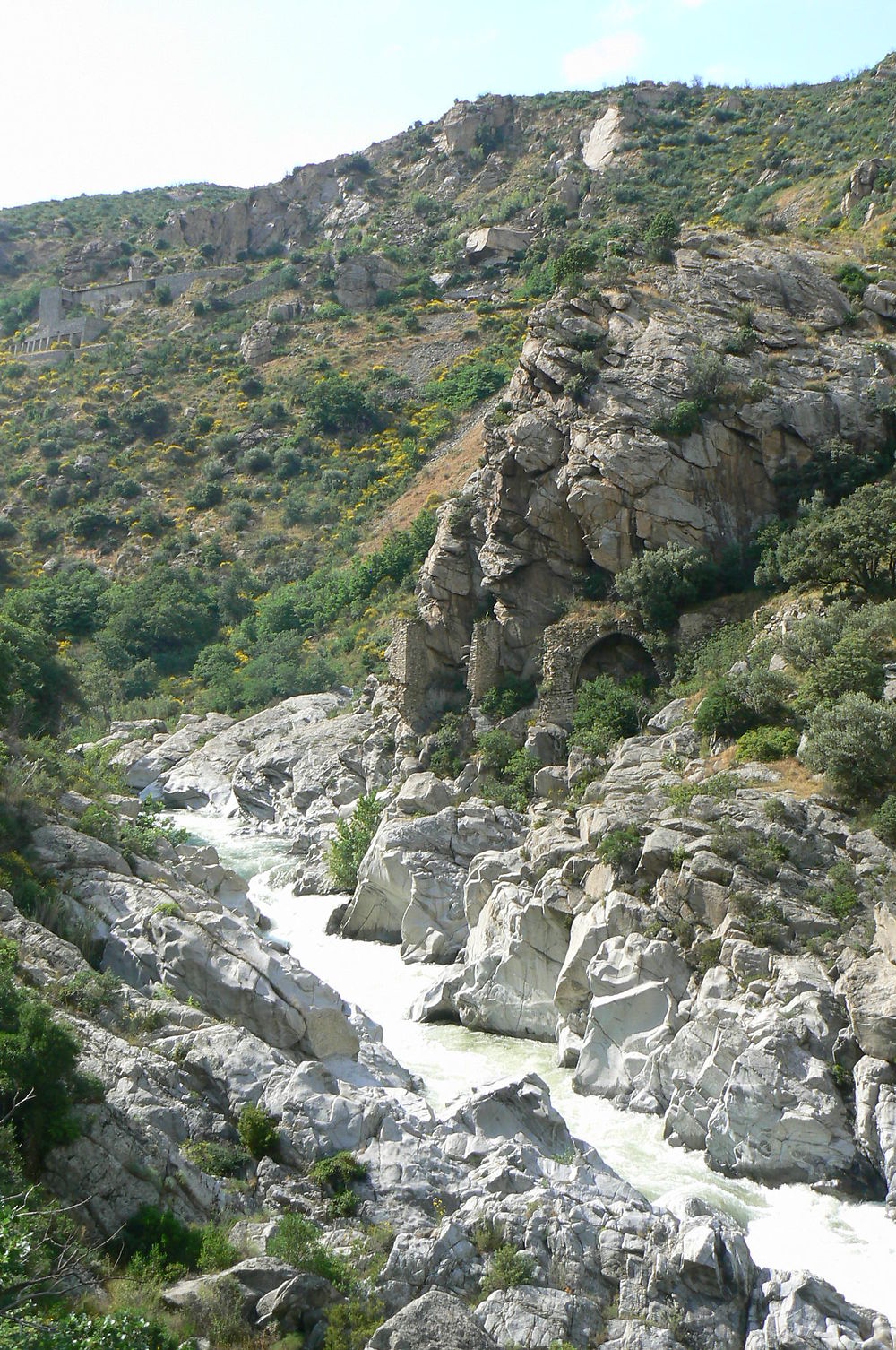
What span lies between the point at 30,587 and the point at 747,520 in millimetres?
38031

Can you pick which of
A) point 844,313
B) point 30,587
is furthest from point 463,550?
point 30,587

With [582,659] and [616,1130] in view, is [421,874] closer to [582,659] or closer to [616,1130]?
[582,659]

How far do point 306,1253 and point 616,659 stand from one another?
76.4 feet

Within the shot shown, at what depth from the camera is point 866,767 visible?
68.6 ft

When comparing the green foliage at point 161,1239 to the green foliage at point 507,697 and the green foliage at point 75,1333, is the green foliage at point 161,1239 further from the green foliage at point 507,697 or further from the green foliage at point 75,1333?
the green foliage at point 507,697

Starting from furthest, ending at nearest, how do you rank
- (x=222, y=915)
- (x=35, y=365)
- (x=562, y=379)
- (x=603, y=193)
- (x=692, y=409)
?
(x=35, y=365), (x=603, y=193), (x=562, y=379), (x=692, y=409), (x=222, y=915)

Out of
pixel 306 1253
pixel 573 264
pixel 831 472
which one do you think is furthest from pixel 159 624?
pixel 306 1253

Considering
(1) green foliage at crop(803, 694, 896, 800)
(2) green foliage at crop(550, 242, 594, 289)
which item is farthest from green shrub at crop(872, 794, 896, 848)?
(2) green foliage at crop(550, 242, 594, 289)

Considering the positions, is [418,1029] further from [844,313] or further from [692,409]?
[844,313]

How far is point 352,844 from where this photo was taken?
30.9m

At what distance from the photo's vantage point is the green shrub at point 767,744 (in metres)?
23.1

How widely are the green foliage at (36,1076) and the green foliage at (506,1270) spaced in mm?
4439

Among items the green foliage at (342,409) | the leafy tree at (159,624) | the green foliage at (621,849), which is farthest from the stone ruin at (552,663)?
the green foliage at (342,409)

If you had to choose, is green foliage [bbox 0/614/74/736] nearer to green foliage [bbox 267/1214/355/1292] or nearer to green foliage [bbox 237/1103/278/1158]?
green foliage [bbox 237/1103/278/1158]
